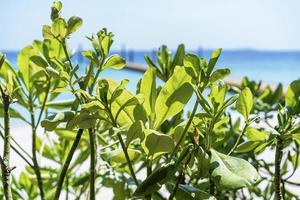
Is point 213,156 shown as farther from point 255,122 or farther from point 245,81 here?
point 245,81

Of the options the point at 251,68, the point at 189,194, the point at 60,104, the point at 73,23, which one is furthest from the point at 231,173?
the point at 251,68

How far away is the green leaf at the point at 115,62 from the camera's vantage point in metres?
0.33

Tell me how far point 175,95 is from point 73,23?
98 millimetres

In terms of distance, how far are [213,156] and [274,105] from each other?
368 mm

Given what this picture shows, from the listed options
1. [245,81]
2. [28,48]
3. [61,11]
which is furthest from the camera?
[245,81]

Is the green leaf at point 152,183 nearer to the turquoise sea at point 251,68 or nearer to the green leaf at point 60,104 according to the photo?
the green leaf at point 60,104

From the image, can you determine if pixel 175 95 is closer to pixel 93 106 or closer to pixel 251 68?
pixel 93 106

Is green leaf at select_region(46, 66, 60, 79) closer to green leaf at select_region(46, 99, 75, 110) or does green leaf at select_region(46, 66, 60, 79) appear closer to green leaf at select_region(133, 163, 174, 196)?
green leaf at select_region(133, 163, 174, 196)

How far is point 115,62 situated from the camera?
339 millimetres

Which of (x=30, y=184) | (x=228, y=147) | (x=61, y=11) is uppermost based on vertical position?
(x=61, y=11)

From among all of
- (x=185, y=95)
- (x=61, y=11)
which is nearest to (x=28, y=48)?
(x=61, y=11)

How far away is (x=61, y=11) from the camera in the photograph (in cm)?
37

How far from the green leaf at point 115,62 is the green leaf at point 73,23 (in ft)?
0.14

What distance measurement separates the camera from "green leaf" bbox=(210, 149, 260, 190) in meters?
0.27
